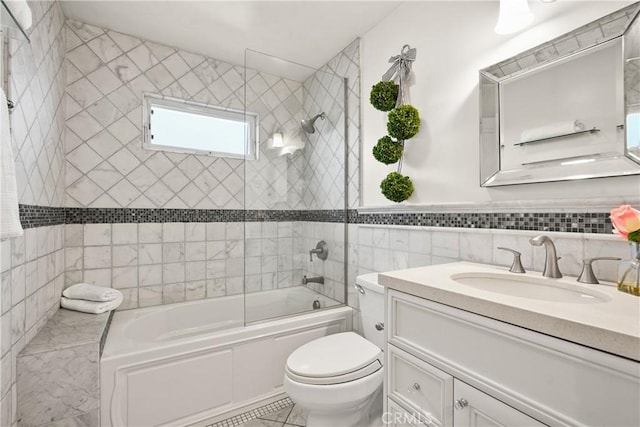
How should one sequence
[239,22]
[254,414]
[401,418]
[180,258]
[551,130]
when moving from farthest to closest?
[180,258] → [239,22] → [254,414] → [551,130] → [401,418]

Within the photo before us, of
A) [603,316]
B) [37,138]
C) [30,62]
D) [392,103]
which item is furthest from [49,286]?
[603,316]

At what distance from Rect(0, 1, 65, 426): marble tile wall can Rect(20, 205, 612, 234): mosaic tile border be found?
8 centimetres

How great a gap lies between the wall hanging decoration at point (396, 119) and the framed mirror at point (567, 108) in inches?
16.6

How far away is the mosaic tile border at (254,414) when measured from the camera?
1737 mm

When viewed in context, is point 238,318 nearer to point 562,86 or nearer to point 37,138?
point 37,138

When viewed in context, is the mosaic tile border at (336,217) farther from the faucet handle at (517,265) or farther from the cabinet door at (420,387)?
the cabinet door at (420,387)

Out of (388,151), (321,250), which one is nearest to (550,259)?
(388,151)

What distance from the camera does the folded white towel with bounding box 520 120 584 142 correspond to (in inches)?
43.8

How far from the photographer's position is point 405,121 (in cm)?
173

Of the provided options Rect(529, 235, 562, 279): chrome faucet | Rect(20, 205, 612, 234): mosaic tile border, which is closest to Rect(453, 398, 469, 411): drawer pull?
Rect(529, 235, 562, 279): chrome faucet

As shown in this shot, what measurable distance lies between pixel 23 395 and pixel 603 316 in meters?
2.15

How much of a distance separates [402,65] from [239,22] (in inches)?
48.5

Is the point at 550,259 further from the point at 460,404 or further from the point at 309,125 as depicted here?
the point at 309,125

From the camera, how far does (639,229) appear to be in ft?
2.74
